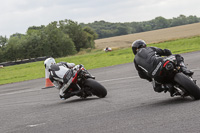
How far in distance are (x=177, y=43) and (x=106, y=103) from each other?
30.7 m

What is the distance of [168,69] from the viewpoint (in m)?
7.13

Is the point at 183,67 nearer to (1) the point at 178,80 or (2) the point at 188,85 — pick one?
(1) the point at 178,80

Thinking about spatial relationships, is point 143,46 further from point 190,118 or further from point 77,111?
point 190,118

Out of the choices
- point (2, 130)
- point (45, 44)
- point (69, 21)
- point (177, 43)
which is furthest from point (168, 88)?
point (69, 21)

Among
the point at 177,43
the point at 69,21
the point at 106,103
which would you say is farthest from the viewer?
the point at 69,21

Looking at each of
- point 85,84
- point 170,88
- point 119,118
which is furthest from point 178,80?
point 85,84

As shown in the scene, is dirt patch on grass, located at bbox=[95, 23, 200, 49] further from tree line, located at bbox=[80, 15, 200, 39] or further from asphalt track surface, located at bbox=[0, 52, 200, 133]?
asphalt track surface, located at bbox=[0, 52, 200, 133]

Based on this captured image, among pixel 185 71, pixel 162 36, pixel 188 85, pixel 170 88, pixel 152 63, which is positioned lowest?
pixel 162 36

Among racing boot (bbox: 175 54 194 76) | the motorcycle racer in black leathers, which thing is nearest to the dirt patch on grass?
the motorcycle racer in black leathers

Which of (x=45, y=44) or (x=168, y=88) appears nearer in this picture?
(x=168, y=88)

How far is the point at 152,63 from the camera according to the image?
24.6ft

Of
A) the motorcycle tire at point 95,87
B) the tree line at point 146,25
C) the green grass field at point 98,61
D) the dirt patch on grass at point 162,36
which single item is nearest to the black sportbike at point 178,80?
the motorcycle tire at point 95,87

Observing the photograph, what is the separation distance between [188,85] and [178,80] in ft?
0.71

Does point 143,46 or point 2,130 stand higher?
point 143,46
